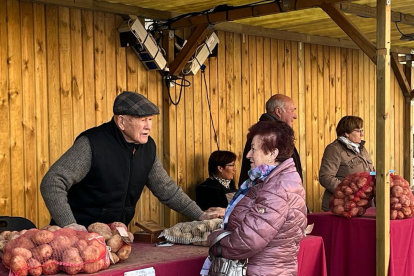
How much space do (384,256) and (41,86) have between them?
9.80 ft

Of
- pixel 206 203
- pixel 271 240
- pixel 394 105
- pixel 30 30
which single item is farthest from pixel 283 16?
pixel 271 240

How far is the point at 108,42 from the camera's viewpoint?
5.95m

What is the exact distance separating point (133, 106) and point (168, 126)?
9.12 feet

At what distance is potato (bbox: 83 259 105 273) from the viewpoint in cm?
278

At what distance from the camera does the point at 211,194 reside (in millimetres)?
6527

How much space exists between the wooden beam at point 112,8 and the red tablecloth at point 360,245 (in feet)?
8.12

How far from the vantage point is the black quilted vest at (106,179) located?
12.2ft

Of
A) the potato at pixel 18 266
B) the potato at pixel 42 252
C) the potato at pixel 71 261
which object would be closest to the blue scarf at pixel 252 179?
the potato at pixel 71 261

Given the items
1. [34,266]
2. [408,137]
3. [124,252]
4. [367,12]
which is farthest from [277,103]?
[408,137]

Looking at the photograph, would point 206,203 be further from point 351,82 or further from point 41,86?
point 351,82

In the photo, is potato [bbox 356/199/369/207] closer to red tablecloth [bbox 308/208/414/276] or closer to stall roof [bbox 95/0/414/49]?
red tablecloth [bbox 308/208/414/276]

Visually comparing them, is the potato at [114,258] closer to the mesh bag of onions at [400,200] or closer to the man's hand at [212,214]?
the man's hand at [212,214]

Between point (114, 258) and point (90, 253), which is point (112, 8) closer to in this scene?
point (114, 258)

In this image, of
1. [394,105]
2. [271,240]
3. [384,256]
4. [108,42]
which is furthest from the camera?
[394,105]
